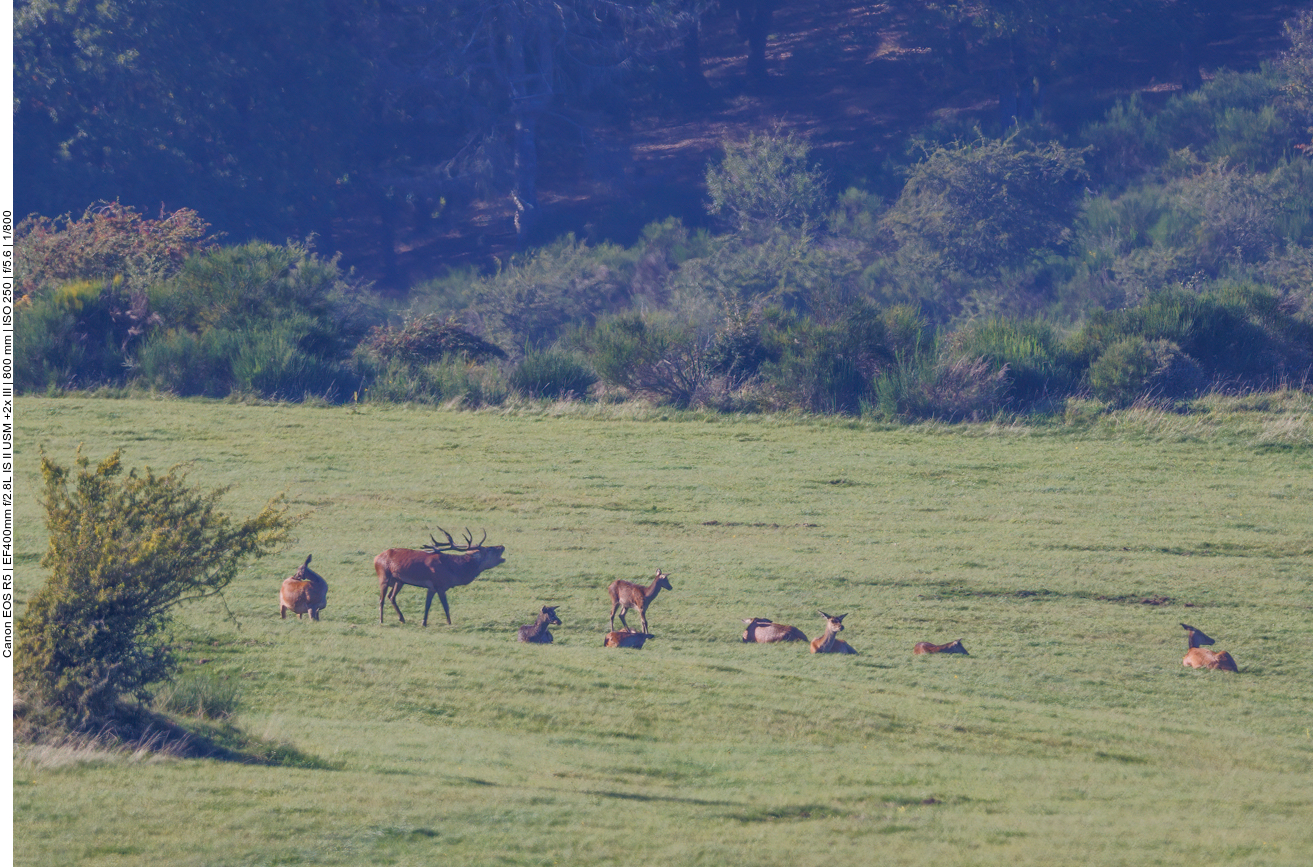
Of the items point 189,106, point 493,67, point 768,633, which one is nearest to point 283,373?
point 768,633

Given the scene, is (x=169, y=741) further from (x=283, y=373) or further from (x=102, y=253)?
(x=102, y=253)

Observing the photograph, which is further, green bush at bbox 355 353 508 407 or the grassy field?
green bush at bbox 355 353 508 407

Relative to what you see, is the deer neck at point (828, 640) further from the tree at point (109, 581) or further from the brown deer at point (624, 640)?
the tree at point (109, 581)

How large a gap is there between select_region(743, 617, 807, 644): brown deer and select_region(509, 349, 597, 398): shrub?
13762 mm

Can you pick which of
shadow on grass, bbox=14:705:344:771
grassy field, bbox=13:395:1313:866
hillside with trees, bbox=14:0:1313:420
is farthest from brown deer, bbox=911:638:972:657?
hillside with trees, bbox=14:0:1313:420

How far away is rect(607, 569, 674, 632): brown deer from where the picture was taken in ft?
Answer: 43.4

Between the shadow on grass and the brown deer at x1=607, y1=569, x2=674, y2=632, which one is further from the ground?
the brown deer at x1=607, y1=569, x2=674, y2=632

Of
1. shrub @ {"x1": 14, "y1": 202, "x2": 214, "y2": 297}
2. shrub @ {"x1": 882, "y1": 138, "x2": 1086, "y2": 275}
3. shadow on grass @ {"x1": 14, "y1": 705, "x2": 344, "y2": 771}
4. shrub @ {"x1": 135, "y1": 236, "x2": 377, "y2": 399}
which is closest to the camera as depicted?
shadow on grass @ {"x1": 14, "y1": 705, "x2": 344, "y2": 771}

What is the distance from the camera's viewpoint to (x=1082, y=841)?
7.85 meters

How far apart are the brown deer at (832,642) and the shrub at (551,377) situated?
1421 centimetres

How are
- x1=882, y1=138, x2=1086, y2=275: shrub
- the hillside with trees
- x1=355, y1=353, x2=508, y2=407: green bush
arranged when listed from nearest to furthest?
x1=355, y1=353, x2=508, y2=407: green bush
the hillside with trees
x1=882, y1=138, x2=1086, y2=275: shrub

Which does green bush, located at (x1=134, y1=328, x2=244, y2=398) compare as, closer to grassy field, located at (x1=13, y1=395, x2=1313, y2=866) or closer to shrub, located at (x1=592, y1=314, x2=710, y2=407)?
grassy field, located at (x1=13, y1=395, x2=1313, y2=866)

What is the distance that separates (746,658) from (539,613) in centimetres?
227

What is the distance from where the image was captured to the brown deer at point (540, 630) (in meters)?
12.7
